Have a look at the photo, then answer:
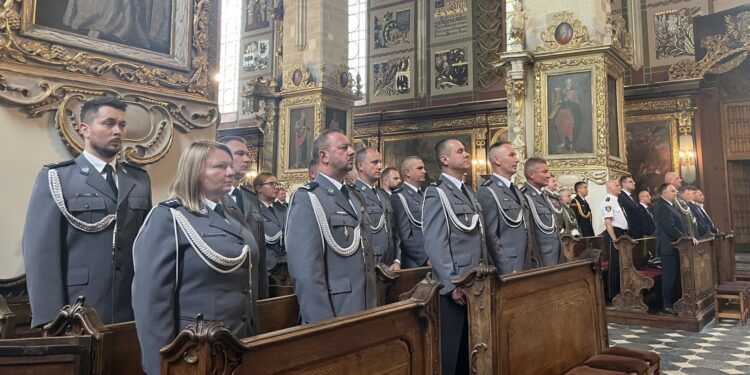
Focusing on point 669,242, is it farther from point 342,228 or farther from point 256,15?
point 256,15

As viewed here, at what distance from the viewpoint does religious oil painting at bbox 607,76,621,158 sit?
9.28 metres

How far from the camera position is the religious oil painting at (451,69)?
16.6 metres

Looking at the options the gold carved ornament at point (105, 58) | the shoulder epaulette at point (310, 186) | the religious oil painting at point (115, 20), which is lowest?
the shoulder epaulette at point (310, 186)

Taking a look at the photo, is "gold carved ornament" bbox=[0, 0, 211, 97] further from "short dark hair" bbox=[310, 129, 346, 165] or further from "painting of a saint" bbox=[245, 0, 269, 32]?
"painting of a saint" bbox=[245, 0, 269, 32]

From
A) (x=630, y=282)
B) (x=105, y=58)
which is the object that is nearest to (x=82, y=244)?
(x=105, y=58)

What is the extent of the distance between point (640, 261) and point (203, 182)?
7458 millimetres

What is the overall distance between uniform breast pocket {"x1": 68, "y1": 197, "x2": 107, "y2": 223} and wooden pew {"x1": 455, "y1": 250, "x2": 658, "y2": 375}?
1814 mm

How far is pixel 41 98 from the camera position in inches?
140

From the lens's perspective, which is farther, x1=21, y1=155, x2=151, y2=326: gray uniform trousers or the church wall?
the church wall

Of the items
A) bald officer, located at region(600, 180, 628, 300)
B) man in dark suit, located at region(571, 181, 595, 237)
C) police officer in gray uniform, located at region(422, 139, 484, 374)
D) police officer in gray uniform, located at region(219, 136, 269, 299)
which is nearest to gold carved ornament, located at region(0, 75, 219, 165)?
police officer in gray uniform, located at region(219, 136, 269, 299)

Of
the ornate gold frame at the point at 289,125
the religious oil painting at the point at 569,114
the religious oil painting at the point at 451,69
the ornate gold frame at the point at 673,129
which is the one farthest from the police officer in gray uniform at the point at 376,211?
the religious oil painting at the point at 451,69

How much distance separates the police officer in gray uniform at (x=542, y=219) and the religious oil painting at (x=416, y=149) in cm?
1116

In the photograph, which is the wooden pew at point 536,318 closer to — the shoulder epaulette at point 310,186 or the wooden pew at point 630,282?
the shoulder epaulette at point 310,186

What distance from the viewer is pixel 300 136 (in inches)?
525
